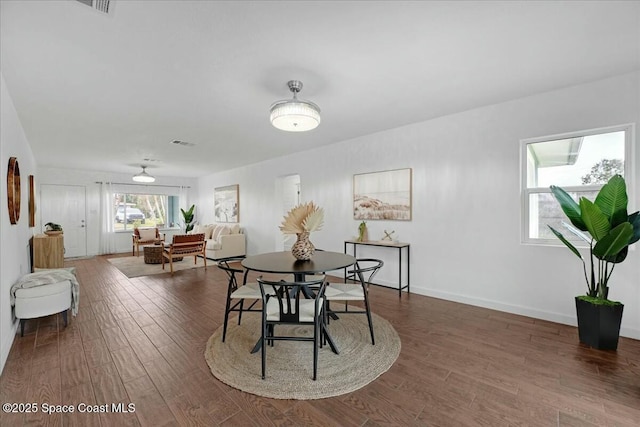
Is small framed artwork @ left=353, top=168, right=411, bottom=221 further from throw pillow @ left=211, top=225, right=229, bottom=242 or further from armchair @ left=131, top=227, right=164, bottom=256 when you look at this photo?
armchair @ left=131, top=227, right=164, bottom=256

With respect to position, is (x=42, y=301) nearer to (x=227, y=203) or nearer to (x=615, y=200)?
(x=615, y=200)

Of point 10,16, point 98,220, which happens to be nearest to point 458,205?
point 10,16

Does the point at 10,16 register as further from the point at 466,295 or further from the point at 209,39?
the point at 466,295

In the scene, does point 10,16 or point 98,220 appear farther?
point 98,220

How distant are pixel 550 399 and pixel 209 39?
3.30m

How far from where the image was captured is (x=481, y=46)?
7.02 ft

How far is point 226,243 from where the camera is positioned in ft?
22.6

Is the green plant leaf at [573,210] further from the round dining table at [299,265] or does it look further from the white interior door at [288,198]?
the white interior door at [288,198]

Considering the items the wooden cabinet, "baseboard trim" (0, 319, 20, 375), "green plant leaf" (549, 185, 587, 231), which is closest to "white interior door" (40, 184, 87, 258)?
the wooden cabinet

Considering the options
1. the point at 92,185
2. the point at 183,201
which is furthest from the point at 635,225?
the point at 92,185

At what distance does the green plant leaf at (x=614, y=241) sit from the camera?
7.16ft

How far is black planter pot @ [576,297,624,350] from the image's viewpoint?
2355 mm

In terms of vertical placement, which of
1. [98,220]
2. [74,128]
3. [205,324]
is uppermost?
[74,128]

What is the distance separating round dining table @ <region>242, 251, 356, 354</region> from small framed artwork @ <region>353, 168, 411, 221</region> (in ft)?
5.33
